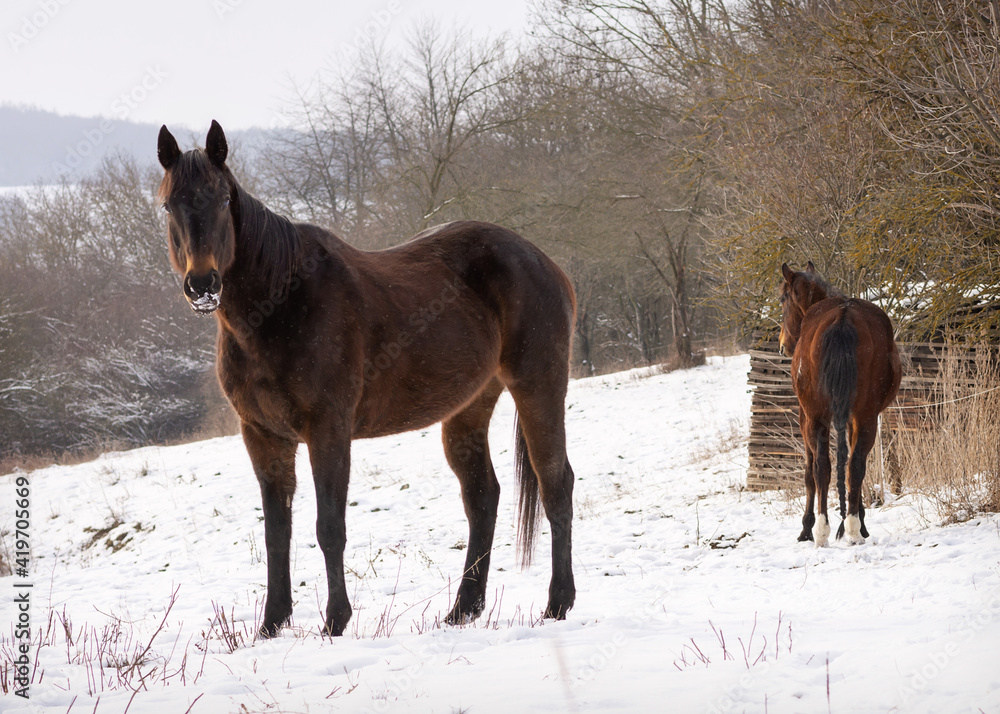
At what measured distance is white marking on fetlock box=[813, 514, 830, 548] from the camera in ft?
18.8

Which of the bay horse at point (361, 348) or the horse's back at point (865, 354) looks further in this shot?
the horse's back at point (865, 354)

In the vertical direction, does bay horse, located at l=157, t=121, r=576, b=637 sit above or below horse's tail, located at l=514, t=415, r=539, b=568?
above

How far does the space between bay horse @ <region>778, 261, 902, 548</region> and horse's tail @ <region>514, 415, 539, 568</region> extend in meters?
2.57

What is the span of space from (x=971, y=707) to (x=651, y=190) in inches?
616

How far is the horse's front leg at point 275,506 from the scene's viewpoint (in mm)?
3611

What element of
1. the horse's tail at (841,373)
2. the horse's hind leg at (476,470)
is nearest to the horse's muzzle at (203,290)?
the horse's hind leg at (476,470)

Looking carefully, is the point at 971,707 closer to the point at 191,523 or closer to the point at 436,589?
the point at 436,589

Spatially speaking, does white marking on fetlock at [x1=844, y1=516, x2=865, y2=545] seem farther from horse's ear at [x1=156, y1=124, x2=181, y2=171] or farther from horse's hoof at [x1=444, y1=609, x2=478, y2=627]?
horse's ear at [x1=156, y1=124, x2=181, y2=171]

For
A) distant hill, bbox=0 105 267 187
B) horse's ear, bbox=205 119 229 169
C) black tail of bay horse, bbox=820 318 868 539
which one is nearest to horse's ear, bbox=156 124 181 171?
horse's ear, bbox=205 119 229 169

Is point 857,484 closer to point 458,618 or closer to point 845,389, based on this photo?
point 845,389

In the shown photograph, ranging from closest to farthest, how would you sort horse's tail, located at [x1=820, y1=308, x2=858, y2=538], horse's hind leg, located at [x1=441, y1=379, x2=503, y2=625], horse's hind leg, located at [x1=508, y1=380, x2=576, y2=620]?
horse's hind leg, located at [x1=508, y1=380, x2=576, y2=620], horse's hind leg, located at [x1=441, y1=379, x2=503, y2=625], horse's tail, located at [x1=820, y1=308, x2=858, y2=538]

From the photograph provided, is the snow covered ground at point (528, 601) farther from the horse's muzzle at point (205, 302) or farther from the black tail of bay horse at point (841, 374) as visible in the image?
the horse's muzzle at point (205, 302)

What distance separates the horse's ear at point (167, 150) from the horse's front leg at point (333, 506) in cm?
133

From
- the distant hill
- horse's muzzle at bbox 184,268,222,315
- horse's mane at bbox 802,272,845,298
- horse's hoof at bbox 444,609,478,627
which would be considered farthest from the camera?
the distant hill
